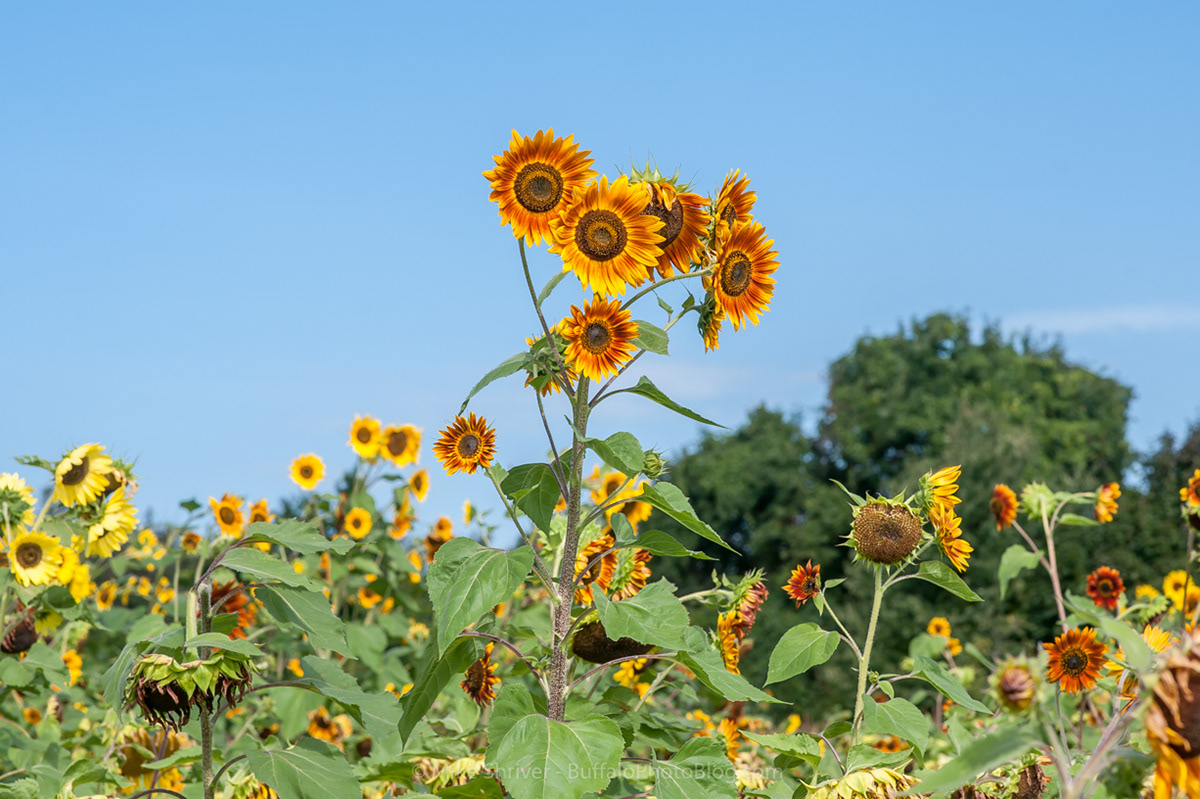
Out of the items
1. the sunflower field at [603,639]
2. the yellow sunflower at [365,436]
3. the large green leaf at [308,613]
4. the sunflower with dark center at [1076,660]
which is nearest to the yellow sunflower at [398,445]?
the yellow sunflower at [365,436]

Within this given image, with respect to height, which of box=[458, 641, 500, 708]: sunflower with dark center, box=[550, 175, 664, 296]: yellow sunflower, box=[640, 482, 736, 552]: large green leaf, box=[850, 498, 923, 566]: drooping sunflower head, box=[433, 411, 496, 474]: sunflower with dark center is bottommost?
box=[458, 641, 500, 708]: sunflower with dark center

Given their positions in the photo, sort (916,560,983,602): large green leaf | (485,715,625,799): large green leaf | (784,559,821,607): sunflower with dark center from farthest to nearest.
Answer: (784,559,821,607): sunflower with dark center
(916,560,983,602): large green leaf
(485,715,625,799): large green leaf

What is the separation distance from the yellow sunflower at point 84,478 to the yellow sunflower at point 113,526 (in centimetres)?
8

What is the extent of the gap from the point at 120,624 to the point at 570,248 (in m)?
5.46

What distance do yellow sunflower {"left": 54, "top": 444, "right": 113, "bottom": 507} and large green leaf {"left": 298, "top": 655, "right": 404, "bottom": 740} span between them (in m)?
1.71

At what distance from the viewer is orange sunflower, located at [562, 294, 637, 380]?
84.0 inches

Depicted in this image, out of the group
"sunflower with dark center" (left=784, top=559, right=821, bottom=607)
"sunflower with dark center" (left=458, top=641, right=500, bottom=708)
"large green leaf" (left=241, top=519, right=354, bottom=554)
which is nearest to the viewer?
"large green leaf" (left=241, top=519, right=354, bottom=554)

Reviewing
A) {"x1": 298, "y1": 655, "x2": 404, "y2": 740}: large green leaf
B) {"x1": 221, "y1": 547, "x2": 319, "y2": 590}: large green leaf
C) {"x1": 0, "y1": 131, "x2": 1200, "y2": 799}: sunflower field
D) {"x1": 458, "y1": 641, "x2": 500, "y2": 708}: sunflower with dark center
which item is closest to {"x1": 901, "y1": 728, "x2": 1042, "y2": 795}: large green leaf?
{"x1": 0, "y1": 131, "x2": 1200, "y2": 799}: sunflower field

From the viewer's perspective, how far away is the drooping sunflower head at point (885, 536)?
2.41 metres

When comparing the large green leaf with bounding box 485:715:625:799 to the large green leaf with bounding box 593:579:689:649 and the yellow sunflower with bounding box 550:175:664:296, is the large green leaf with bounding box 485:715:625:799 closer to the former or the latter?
the large green leaf with bounding box 593:579:689:649

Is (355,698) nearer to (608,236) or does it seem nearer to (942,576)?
(608,236)

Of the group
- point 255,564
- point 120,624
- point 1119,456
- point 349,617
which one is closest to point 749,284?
point 255,564

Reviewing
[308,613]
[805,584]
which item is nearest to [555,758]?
[308,613]

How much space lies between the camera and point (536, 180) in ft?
7.10
